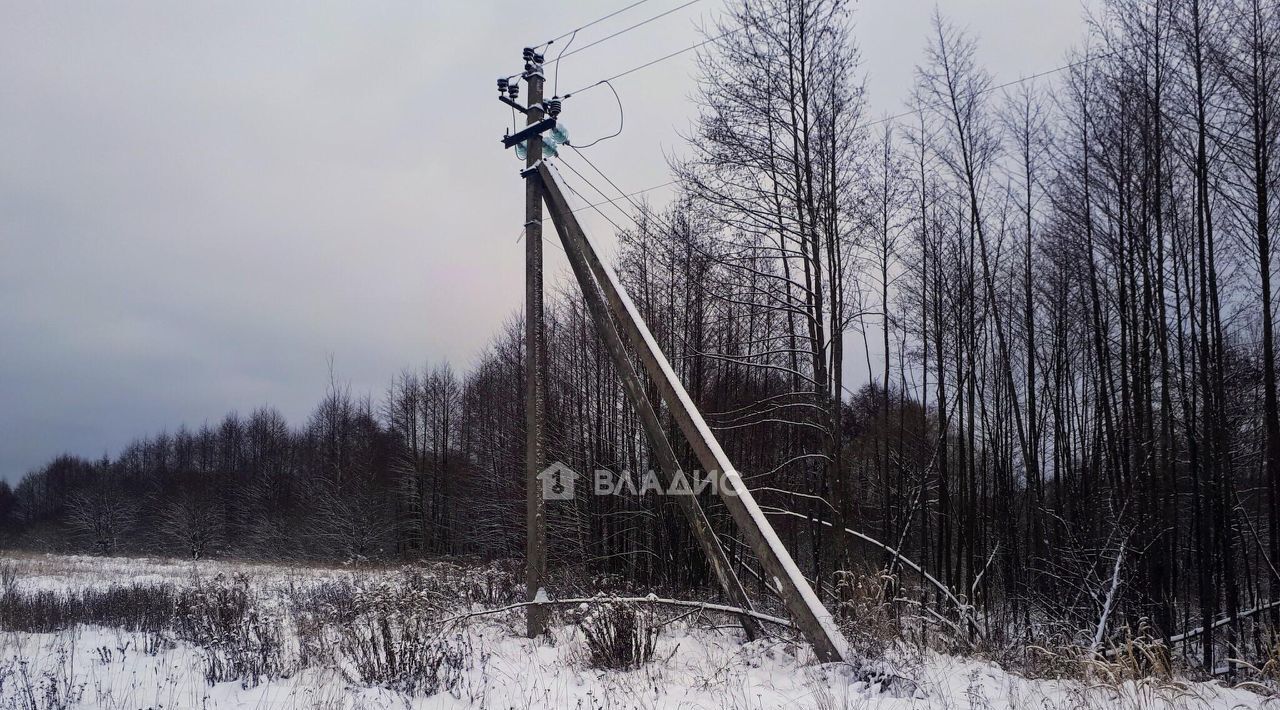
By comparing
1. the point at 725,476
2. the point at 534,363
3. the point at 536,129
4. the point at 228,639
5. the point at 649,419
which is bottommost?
the point at 228,639

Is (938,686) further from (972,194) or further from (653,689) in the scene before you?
(972,194)

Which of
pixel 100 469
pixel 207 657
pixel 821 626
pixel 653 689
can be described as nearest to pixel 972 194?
pixel 821 626

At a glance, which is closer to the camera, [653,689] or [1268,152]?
[653,689]

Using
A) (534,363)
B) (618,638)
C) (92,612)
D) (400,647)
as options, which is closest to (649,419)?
(534,363)

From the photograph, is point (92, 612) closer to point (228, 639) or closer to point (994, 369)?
point (228, 639)

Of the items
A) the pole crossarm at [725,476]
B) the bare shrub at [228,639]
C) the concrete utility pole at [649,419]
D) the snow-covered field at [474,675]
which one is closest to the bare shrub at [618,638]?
the snow-covered field at [474,675]

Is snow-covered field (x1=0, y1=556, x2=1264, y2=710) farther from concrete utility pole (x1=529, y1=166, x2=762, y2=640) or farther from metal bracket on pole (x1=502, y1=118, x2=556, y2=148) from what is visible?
metal bracket on pole (x1=502, y1=118, x2=556, y2=148)

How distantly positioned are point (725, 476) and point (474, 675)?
2609mm

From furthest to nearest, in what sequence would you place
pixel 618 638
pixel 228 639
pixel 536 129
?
1. pixel 536 129
2. pixel 228 639
3. pixel 618 638

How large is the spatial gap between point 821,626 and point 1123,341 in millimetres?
9392

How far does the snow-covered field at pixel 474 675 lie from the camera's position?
4410mm

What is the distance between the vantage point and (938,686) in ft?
14.8

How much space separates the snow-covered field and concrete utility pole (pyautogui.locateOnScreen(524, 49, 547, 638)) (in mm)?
644

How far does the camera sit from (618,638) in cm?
578
